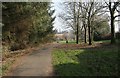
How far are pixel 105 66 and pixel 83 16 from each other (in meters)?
27.6

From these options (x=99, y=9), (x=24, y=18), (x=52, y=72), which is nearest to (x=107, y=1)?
(x=99, y=9)

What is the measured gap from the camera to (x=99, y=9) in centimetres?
3628

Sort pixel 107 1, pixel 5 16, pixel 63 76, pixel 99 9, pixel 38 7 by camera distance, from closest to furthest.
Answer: pixel 63 76 → pixel 5 16 → pixel 38 7 → pixel 107 1 → pixel 99 9

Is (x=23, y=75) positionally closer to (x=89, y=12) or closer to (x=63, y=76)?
(x=63, y=76)

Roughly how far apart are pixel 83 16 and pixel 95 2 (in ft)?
17.5

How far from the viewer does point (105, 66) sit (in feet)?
47.4

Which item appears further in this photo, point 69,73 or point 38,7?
point 38,7

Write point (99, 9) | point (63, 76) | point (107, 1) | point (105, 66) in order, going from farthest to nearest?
point (99, 9)
point (107, 1)
point (105, 66)
point (63, 76)

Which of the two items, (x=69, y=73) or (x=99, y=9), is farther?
(x=99, y=9)

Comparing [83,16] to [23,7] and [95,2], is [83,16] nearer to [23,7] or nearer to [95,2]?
[95,2]

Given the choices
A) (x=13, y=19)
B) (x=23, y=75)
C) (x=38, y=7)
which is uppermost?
(x=38, y=7)

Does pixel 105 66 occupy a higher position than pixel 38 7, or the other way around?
pixel 38 7


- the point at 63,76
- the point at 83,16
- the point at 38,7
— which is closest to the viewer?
the point at 63,76

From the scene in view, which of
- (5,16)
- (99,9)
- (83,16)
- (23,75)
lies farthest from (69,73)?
(83,16)
